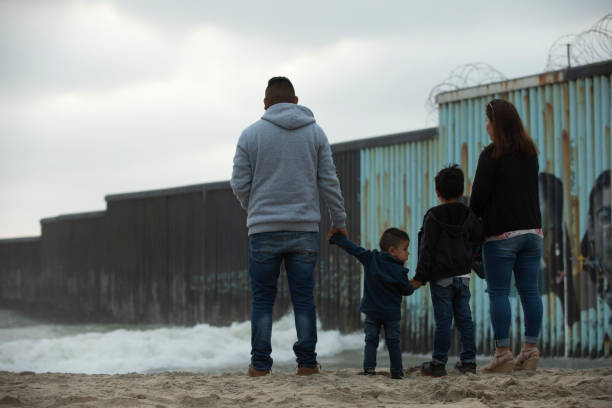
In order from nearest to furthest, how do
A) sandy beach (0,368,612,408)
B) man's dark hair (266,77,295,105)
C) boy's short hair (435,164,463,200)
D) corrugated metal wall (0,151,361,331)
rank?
sandy beach (0,368,612,408) < boy's short hair (435,164,463,200) < man's dark hair (266,77,295,105) < corrugated metal wall (0,151,361,331)

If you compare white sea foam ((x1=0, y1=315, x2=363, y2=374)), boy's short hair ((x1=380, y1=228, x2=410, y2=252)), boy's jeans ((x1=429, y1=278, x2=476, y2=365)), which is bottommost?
white sea foam ((x1=0, y1=315, x2=363, y2=374))

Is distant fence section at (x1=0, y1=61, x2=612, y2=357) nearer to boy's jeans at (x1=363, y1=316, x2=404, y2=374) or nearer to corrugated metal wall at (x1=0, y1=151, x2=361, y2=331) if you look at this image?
corrugated metal wall at (x1=0, y1=151, x2=361, y2=331)

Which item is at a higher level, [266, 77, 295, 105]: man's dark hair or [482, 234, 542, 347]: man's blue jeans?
[266, 77, 295, 105]: man's dark hair

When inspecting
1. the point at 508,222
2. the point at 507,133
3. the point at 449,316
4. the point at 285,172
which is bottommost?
the point at 449,316

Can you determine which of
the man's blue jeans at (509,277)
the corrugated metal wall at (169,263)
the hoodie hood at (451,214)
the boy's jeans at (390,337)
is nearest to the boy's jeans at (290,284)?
the boy's jeans at (390,337)

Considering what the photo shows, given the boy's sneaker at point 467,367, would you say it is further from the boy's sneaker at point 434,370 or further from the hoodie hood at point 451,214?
the hoodie hood at point 451,214

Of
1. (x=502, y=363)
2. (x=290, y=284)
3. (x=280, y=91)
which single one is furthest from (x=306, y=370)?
(x=280, y=91)

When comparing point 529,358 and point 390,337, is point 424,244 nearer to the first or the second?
point 390,337

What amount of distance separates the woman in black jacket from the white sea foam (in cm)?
560

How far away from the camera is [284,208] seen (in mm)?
5043

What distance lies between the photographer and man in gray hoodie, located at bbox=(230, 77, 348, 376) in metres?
5.06

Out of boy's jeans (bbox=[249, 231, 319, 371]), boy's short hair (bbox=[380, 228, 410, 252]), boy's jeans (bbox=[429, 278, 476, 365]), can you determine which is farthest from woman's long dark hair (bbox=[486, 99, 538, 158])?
boy's jeans (bbox=[249, 231, 319, 371])

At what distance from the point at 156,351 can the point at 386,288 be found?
774cm

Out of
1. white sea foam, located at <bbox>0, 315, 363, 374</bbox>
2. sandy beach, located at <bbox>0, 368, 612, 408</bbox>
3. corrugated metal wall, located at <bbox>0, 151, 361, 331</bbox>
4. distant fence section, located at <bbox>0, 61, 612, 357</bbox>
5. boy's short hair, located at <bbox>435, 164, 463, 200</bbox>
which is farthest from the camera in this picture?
corrugated metal wall, located at <bbox>0, 151, 361, 331</bbox>
